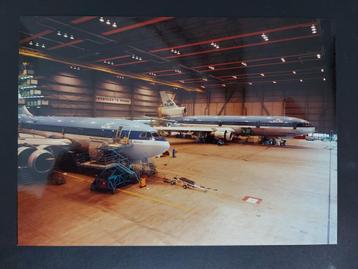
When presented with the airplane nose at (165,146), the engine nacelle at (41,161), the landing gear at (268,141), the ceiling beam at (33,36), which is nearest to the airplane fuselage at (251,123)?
the landing gear at (268,141)

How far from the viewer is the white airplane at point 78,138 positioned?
3340 mm

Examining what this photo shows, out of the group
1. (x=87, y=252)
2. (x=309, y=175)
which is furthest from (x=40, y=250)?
(x=309, y=175)

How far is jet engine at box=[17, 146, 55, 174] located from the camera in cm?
327

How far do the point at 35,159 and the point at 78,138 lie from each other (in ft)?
2.82

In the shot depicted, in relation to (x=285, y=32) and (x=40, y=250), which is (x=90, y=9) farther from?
(x=40, y=250)

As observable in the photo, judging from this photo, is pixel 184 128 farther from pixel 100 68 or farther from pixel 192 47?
pixel 100 68

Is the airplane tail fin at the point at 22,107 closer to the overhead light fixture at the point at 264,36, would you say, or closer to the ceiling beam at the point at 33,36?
the ceiling beam at the point at 33,36

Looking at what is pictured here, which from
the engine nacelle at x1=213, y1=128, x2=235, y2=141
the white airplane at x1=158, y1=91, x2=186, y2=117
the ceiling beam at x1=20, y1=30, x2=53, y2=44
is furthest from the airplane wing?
the ceiling beam at x1=20, y1=30, x2=53, y2=44

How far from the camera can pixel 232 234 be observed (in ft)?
10.3

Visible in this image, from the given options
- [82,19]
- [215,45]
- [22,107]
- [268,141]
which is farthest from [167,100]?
[268,141]

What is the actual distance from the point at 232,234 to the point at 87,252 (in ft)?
8.41

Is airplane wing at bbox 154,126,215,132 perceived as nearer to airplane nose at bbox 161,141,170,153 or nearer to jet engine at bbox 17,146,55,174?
airplane nose at bbox 161,141,170,153

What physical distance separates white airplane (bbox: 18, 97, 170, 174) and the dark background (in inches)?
8.1

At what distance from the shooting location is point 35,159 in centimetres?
335
